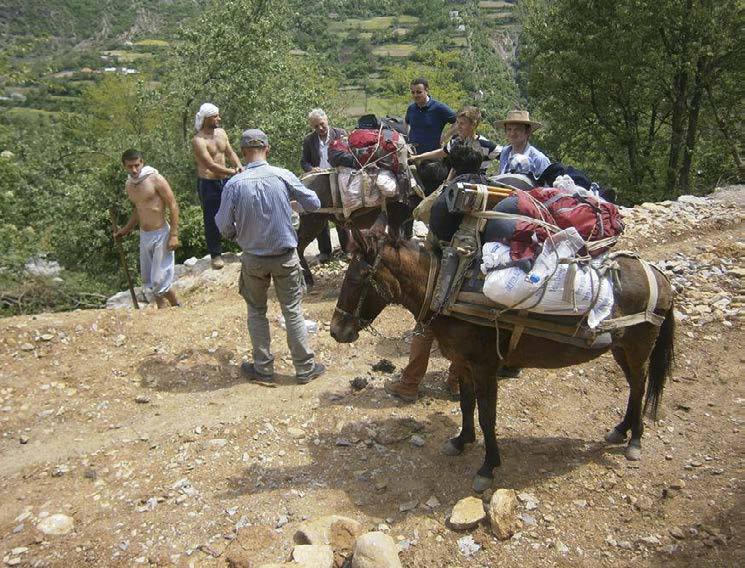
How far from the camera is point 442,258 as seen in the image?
157 inches

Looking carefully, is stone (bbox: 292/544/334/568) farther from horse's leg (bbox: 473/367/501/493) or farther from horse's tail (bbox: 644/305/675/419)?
horse's tail (bbox: 644/305/675/419)

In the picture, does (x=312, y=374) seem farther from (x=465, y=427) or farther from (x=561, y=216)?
(x=561, y=216)

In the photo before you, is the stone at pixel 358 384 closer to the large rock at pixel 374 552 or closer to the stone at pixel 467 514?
the stone at pixel 467 514

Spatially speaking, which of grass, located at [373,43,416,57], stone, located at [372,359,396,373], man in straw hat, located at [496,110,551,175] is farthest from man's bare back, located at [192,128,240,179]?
grass, located at [373,43,416,57]

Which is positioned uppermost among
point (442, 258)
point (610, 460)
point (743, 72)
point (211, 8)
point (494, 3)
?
point (494, 3)

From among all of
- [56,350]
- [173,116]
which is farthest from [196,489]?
[173,116]

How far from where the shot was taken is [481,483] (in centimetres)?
416

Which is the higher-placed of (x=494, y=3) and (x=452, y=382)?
(x=494, y=3)

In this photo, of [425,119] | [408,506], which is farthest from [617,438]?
[425,119]

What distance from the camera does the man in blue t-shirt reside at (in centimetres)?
739

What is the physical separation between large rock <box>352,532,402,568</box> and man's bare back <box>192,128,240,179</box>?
5.75m

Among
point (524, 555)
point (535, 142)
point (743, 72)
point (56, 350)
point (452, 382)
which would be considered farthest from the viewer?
point (535, 142)

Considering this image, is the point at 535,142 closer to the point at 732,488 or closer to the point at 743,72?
the point at 743,72

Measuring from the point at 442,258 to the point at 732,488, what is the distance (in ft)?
8.80
